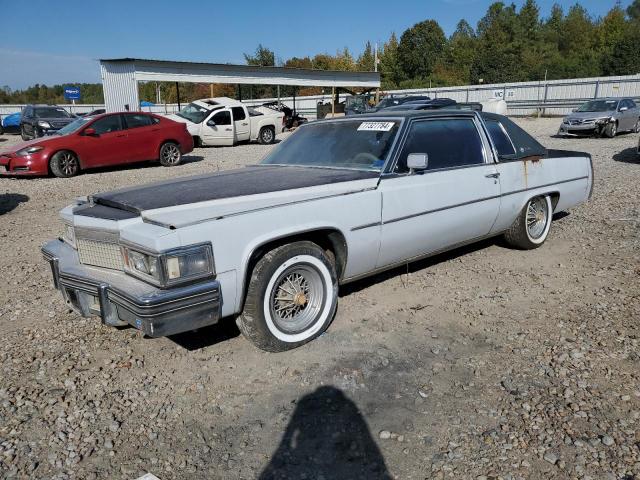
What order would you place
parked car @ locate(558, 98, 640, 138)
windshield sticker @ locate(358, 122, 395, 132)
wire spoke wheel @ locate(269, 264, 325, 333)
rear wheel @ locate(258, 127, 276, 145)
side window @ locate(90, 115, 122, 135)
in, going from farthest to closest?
rear wheel @ locate(258, 127, 276, 145) < parked car @ locate(558, 98, 640, 138) < side window @ locate(90, 115, 122, 135) < windshield sticker @ locate(358, 122, 395, 132) < wire spoke wheel @ locate(269, 264, 325, 333)

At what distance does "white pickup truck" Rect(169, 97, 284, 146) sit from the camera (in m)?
18.1

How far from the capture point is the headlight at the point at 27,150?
11141mm

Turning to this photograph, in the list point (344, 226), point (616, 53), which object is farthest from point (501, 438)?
point (616, 53)

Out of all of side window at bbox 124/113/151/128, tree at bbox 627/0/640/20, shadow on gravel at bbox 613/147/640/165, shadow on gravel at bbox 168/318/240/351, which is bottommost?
shadow on gravel at bbox 168/318/240/351

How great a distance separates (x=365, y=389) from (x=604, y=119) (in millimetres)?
18549

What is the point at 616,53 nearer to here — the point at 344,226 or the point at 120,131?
the point at 120,131

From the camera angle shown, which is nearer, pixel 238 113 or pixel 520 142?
pixel 520 142

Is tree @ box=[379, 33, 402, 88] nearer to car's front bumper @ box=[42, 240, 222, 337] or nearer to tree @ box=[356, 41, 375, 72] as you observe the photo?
tree @ box=[356, 41, 375, 72]

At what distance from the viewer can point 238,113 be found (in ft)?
62.8

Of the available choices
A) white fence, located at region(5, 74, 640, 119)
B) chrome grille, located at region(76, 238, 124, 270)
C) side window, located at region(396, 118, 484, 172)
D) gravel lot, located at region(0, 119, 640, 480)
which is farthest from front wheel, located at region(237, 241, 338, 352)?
white fence, located at region(5, 74, 640, 119)

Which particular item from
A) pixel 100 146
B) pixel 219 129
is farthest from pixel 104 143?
pixel 219 129

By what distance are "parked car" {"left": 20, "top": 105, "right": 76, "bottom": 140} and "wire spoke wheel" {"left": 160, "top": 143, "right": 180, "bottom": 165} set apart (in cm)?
988

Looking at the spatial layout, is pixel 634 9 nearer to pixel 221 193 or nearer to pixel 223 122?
pixel 223 122

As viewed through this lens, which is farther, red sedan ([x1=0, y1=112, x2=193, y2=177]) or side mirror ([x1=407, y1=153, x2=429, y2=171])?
red sedan ([x1=0, y1=112, x2=193, y2=177])
